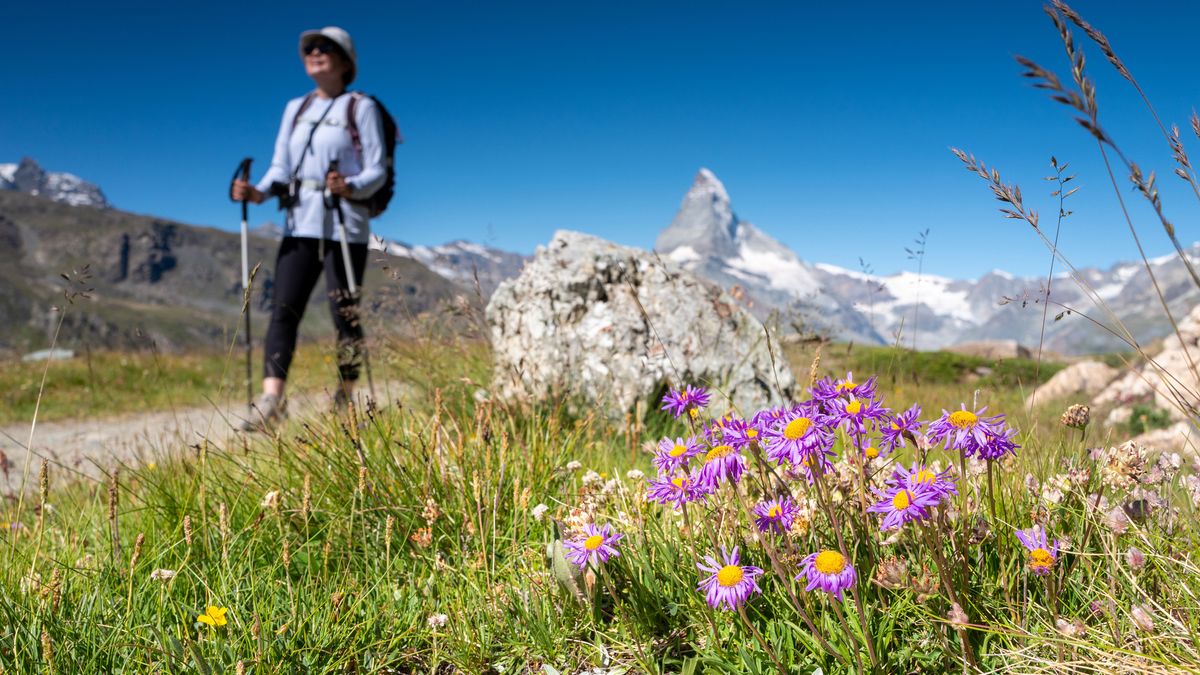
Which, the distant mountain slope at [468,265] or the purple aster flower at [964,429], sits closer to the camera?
the purple aster flower at [964,429]

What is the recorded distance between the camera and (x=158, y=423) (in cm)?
867

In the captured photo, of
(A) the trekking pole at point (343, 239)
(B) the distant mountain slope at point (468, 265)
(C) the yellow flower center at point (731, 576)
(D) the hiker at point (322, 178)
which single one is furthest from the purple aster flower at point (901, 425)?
(D) the hiker at point (322, 178)

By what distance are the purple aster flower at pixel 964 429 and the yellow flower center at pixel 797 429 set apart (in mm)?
331

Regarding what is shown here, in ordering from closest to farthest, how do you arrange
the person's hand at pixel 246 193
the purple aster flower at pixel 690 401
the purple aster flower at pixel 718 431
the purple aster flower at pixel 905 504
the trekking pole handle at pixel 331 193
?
the purple aster flower at pixel 905 504 → the purple aster flower at pixel 718 431 → the purple aster flower at pixel 690 401 → the trekking pole handle at pixel 331 193 → the person's hand at pixel 246 193

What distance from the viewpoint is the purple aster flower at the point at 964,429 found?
154cm

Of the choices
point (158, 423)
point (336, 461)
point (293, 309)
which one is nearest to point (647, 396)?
point (336, 461)

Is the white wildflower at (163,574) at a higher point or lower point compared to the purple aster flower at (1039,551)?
lower

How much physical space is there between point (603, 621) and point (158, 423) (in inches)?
338

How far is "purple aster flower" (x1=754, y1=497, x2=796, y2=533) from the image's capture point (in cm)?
171

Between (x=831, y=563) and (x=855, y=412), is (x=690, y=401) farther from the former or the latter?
(x=831, y=563)

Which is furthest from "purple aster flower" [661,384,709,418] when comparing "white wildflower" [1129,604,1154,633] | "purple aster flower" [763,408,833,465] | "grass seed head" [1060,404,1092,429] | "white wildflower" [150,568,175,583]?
"white wildflower" [150,568,175,583]

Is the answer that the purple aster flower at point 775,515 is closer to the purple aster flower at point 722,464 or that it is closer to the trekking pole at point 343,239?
the purple aster flower at point 722,464

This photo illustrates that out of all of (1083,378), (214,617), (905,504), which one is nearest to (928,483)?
(905,504)

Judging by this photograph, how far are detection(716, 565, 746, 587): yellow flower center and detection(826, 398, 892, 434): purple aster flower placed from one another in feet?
1.33
